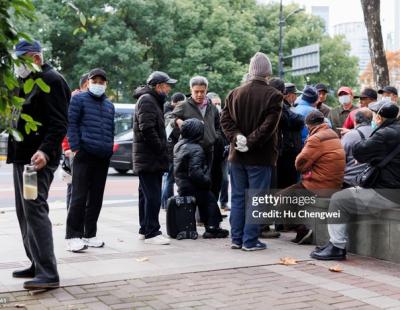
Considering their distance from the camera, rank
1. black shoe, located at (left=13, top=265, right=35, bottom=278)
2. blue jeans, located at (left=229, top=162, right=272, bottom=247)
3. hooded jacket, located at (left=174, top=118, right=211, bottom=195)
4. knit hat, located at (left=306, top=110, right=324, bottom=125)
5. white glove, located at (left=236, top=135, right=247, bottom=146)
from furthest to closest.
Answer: hooded jacket, located at (left=174, top=118, right=211, bottom=195)
knit hat, located at (left=306, top=110, right=324, bottom=125)
blue jeans, located at (left=229, top=162, right=272, bottom=247)
white glove, located at (left=236, top=135, right=247, bottom=146)
black shoe, located at (left=13, top=265, right=35, bottom=278)

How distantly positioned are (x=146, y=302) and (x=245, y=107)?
8.94 ft

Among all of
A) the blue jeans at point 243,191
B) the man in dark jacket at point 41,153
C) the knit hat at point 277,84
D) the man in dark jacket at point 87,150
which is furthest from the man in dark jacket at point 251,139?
the man in dark jacket at point 41,153

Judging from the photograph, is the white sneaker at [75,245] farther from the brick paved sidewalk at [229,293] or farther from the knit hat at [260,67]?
the knit hat at [260,67]

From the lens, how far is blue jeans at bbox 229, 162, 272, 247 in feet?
21.2

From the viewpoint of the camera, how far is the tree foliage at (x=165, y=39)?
30.0 metres

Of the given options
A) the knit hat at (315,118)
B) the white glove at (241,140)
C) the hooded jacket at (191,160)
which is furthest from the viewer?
the hooded jacket at (191,160)

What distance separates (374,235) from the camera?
20.4 ft

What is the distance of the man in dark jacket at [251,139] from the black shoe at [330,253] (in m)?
0.69

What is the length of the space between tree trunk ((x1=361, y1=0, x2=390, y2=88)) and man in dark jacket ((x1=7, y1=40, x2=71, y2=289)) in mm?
6665

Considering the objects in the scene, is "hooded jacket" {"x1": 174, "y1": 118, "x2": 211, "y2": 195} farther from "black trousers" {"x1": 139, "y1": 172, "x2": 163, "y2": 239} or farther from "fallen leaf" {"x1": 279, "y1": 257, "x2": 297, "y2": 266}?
"fallen leaf" {"x1": 279, "y1": 257, "x2": 297, "y2": 266}

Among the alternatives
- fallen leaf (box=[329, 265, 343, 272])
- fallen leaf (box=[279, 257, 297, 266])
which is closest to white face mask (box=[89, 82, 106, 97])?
fallen leaf (box=[279, 257, 297, 266])

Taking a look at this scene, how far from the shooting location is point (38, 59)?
16.1 ft

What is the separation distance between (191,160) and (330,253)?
202 cm

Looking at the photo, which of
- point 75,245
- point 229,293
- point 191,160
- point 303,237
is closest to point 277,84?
point 191,160
